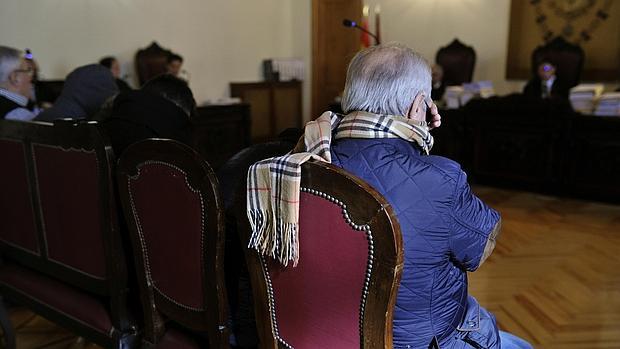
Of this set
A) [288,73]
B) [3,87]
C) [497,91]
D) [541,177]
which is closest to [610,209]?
[541,177]

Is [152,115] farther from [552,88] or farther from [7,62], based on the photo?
[552,88]

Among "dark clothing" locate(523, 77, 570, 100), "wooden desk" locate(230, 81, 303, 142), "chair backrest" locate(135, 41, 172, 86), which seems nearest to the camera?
"dark clothing" locate(523, 77, 570, 100)

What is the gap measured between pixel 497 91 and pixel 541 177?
1.79m

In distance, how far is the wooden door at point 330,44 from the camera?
6910mm

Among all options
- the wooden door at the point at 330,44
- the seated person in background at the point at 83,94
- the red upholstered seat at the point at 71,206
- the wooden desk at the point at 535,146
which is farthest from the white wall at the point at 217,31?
the red upholstered seat at the point at 71,206

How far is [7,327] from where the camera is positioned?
6.30 ft

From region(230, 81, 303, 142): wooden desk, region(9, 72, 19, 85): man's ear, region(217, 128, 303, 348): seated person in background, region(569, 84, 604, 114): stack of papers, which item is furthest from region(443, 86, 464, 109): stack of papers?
region(217, 128, 303, 348): seated person in background

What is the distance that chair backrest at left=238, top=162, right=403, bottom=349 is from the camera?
0.87 m

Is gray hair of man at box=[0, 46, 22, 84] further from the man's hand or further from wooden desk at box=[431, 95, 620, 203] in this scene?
wooden desk at box=[431, 95, 620, 203]

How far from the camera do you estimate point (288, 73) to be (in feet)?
23.3

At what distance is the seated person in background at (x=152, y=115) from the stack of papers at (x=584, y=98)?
3.29m

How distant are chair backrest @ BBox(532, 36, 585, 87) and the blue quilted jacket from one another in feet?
14.0

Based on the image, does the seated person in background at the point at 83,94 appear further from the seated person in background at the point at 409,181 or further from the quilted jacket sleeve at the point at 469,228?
the quilted jacket sleeve at the point at 469,228

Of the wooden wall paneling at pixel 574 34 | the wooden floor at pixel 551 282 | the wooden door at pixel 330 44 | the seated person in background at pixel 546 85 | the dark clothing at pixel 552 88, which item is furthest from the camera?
the wooden door at pixel 330 44
